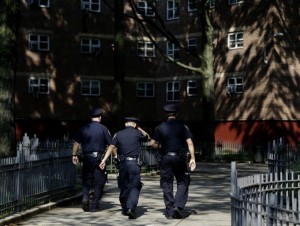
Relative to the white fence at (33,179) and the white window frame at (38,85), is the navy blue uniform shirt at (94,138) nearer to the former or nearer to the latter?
the white fence at (33,179)

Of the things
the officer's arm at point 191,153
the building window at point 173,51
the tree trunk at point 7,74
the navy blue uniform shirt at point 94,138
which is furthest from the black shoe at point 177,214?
the building window at point 173,51

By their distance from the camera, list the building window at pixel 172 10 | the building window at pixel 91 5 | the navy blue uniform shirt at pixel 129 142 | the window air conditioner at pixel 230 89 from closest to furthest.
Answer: the navy blue uniform shirt at pixel 129 142 → the window air conditioner at pixel 230 89 → the building window at pixel 91 5 → the building window at pixel 172 10

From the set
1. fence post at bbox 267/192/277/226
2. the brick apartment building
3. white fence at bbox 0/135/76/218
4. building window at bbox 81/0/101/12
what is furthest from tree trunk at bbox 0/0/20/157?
building window at bbox 81/0/101/12

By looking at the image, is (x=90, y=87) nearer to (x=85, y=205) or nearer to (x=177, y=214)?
(x=85, y=205)

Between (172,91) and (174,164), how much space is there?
1216 inches

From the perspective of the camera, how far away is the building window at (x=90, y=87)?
40.0m

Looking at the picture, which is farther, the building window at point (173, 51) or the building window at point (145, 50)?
the building window at point (145, 50)

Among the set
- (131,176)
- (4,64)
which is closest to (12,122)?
(4,64)

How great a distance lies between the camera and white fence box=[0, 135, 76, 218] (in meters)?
11.0

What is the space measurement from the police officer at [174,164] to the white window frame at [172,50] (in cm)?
3113

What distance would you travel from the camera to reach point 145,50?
4259 centimetres

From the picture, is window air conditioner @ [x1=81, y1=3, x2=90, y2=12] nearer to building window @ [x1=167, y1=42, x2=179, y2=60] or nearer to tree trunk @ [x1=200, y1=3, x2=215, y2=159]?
building window @ [x1=167, y1=42, x2=179, y2=60]

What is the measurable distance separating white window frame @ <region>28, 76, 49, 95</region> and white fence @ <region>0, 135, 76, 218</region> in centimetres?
2400

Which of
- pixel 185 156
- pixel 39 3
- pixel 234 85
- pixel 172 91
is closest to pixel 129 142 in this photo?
pixel 185 156
